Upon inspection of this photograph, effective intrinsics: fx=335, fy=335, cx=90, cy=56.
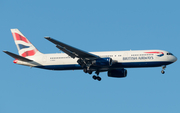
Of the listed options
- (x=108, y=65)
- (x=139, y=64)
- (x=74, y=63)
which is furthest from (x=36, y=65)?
(x=139, y=64)

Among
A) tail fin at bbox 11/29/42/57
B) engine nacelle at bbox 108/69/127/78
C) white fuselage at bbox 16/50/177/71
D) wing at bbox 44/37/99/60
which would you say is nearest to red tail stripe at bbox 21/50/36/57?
tail fin at bbox 11/29/42/57

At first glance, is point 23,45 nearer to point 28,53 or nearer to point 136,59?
point 28,53

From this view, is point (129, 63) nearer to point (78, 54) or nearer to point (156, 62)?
point (156, 62)

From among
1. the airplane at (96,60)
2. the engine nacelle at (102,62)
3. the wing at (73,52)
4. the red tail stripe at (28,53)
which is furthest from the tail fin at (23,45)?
the engine nacelle at (102,62)

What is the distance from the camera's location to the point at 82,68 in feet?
202

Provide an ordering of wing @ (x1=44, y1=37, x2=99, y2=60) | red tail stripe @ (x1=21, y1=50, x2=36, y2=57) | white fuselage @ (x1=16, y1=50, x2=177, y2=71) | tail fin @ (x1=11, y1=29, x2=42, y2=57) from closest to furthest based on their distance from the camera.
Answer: wing @ (x1=44, y1=37, x2=99, y2=60) → white fuselage @ (x1=16, y1=50, x2=177, y2=71) → red tail stripe @ (x1=21, y1=50, x2=36, y2=57) → tail fin @ (x1=11, y1=29, x2=42, y2=57)

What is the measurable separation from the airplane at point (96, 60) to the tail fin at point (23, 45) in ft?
6.52

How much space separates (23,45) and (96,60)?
682 inches

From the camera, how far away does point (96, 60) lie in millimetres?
58969

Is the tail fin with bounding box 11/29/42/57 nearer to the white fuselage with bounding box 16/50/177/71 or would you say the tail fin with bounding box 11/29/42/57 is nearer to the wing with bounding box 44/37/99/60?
the white fuselage with bounding box 16/50/177/71

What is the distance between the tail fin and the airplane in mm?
1987

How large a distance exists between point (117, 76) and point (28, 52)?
18.3 meters

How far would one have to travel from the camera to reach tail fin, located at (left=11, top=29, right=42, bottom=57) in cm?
6681

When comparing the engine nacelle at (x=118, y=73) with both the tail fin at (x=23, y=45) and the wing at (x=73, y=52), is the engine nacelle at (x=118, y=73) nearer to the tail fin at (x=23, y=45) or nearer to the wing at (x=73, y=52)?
the wing at (x=73, y=52)
